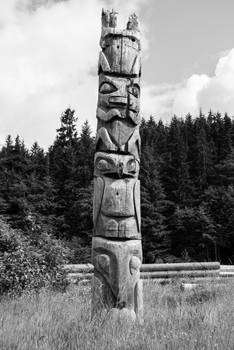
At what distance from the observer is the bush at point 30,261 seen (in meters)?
8.69

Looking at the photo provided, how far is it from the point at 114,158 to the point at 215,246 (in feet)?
128

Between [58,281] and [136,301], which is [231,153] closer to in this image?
[58,281]

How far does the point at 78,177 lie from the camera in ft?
158

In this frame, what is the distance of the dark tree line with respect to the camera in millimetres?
41062

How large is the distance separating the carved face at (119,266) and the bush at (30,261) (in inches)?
125

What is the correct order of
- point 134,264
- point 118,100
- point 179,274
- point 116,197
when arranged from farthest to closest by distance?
1. point 179,274
2. point 118,100
3. point 116,197
4. point 134,264

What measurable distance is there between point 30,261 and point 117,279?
3.93 m

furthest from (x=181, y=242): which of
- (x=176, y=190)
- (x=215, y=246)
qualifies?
(x=176, y=190)

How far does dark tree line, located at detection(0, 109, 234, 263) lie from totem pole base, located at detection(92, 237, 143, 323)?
2663cm

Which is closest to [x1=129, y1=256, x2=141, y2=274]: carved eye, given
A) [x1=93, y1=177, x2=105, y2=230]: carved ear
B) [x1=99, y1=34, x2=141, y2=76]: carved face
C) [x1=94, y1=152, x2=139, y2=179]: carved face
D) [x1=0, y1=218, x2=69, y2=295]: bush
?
[x1=93, y1=177, x2=105, y2=230]: carved ear

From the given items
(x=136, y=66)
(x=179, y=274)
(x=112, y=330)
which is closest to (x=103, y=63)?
(x=136, y=66)

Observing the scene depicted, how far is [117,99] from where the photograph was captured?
260 inches

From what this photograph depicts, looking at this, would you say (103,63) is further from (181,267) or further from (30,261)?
(181,267)

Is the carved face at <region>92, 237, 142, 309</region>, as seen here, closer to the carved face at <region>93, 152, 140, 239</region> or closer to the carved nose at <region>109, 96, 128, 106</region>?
the carved face at <region>93, 152, 140, 239</region>
